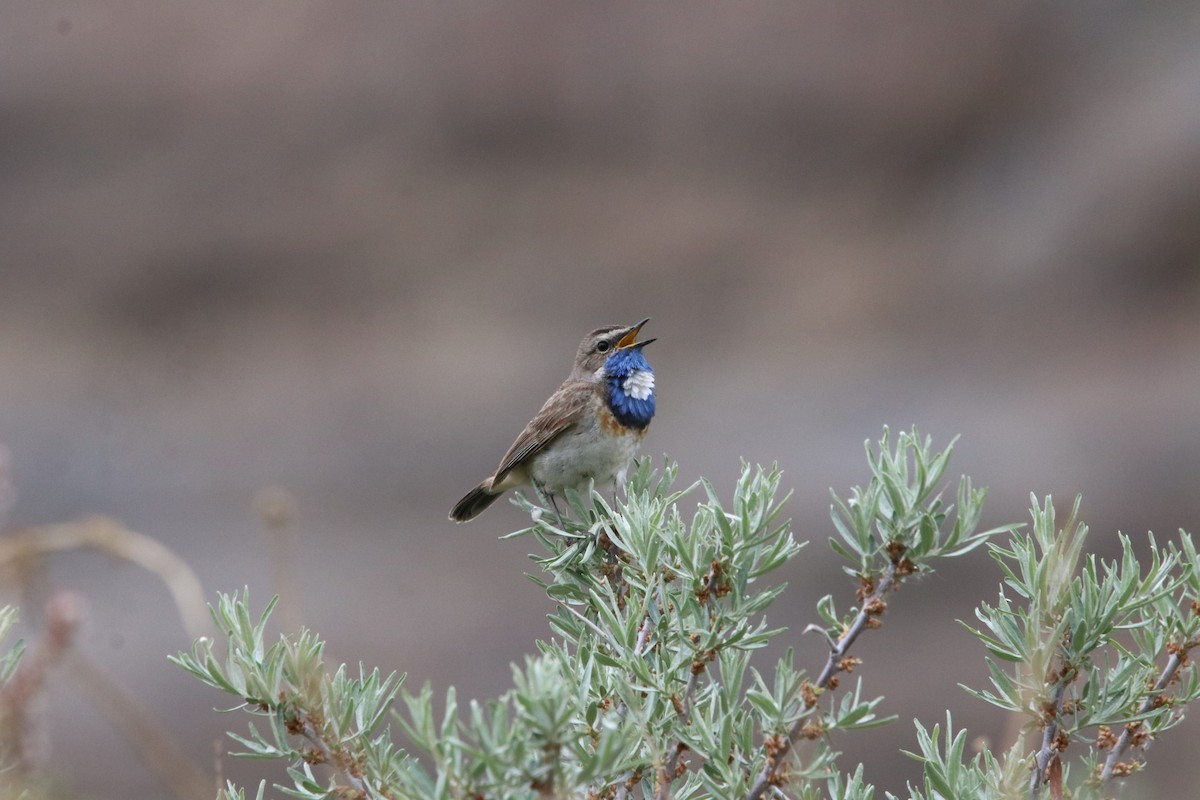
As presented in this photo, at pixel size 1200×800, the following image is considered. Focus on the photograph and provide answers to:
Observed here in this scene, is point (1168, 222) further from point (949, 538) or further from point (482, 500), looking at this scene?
point (949, 538)

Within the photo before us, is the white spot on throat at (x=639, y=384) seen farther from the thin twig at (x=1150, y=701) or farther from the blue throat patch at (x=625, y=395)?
the thin twig at (x=1150, y=701)

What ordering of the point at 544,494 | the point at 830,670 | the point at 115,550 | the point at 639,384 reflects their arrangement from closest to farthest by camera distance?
the point at 830,670
the point at 115,550
the point at 544,494
the point at 639,384

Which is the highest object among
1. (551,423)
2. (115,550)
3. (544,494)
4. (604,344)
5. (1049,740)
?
(604,344)

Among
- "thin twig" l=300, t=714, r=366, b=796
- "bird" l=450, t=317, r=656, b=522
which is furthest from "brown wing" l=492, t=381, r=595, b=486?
"thin twig" l=300, t=714, r=366, b=796

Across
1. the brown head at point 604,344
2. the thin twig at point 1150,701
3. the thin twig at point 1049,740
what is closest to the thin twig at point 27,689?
the thin twig at point 1049,740

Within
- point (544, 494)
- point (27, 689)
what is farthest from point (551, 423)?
point (27, 689)

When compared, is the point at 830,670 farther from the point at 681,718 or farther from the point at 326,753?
the point at 326,753

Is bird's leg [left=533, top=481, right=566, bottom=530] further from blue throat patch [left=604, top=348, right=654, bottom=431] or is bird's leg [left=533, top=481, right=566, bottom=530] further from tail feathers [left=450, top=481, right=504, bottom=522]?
blue throat patch [left=604, top=348, right=654, bottom=431]
